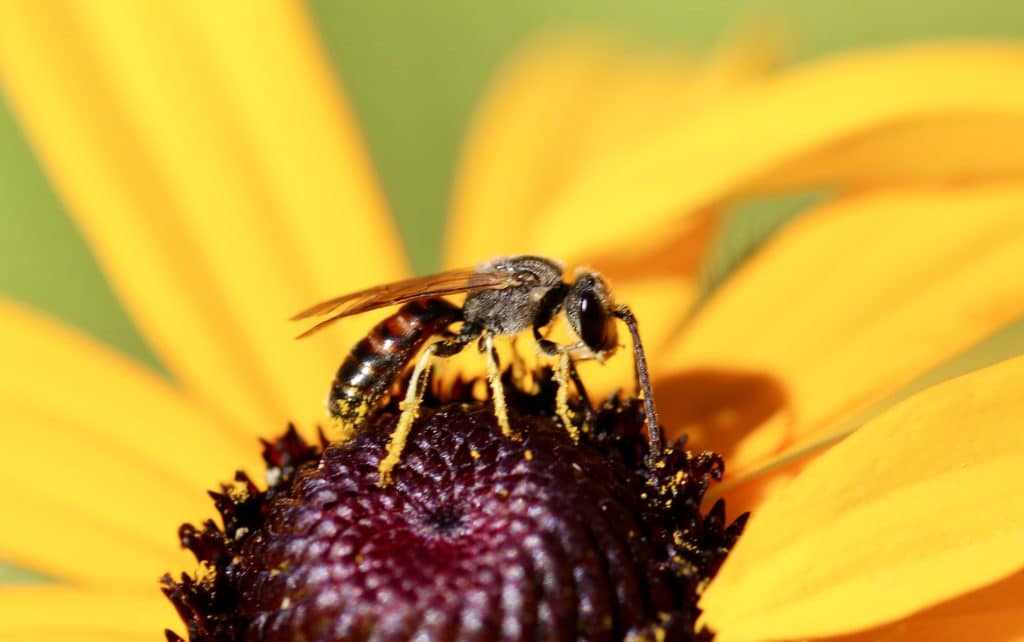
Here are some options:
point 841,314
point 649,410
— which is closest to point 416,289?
point 649,410

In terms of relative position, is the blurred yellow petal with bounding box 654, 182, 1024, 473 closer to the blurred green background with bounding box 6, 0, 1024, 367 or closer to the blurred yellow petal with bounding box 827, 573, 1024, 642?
the blurred yellow petal with bounding box 827, 573, 1024, 642

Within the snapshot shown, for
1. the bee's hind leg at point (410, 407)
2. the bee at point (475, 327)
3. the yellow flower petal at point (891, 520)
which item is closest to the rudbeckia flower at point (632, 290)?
the yellow flower petal at point (891, 520)

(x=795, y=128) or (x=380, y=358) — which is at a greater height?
(x=795, y=128)

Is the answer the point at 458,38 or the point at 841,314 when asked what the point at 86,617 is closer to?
the point at 841,314

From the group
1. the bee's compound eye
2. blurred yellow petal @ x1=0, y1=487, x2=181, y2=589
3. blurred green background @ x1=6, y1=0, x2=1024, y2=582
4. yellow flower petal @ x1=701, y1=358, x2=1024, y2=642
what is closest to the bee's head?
the bee's compound eye

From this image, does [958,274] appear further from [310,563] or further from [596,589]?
[310,563]

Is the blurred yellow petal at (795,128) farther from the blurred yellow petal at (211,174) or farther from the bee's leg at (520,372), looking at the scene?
the blurred yellow petal at (211,174)
